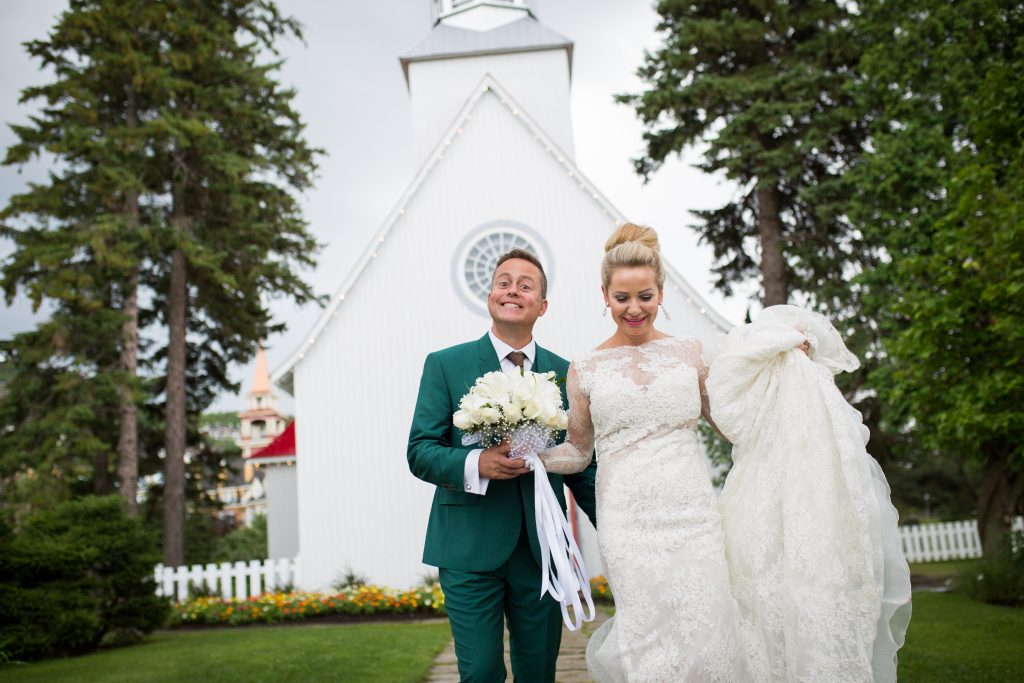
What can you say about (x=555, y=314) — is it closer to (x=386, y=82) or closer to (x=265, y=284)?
(x=265, y=284)

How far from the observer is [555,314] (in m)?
15.1

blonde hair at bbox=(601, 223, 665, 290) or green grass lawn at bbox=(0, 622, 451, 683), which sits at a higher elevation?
blonde hair at bbox=(601, 223, 665, 290)

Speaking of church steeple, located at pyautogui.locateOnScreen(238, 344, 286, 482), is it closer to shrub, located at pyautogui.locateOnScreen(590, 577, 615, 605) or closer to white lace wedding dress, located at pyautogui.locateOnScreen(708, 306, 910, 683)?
shrub, located at pyautogui.locateOnScreen(590, 577, 615, 605)

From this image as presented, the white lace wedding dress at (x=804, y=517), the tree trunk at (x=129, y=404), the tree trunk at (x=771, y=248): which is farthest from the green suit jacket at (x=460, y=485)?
the tree trunk at (x=129, y=404)

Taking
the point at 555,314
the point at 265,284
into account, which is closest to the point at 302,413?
the point at 555,314

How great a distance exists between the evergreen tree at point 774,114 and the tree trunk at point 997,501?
4.49 m

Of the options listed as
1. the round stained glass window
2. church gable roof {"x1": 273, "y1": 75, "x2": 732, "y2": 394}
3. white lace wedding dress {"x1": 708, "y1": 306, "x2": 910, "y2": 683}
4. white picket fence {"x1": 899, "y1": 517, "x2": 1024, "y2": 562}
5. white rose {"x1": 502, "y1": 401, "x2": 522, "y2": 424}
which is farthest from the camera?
white picket fence {"x1": 899, "y1": 517, "x2": 1024, "y2": 562}

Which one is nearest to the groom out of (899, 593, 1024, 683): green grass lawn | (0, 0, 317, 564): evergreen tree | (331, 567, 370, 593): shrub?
(899, 593, 1024, 683): green grass lawn

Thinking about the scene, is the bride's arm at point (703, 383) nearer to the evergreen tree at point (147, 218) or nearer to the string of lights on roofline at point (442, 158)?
the string of lights on roofline at point (442, 158)

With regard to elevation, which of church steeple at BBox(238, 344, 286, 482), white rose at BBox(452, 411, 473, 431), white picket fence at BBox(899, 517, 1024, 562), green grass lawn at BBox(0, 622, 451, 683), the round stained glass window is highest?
church steeple at BBox(238, 344, 286, 482)

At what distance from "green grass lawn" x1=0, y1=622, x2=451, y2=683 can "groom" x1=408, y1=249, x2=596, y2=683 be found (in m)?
3.44

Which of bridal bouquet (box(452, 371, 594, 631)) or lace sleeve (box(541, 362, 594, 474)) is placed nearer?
bridal bouquet (box(452, 371, 594, 631))

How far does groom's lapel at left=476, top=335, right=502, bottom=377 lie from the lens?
3.87 meters

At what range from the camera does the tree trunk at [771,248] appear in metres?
17.7
